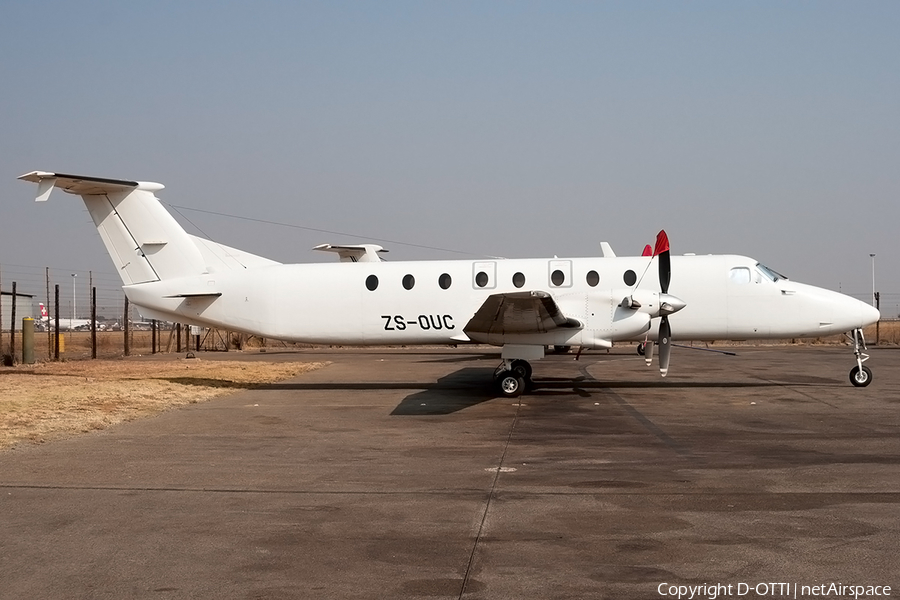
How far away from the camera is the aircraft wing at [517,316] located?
14541 mm

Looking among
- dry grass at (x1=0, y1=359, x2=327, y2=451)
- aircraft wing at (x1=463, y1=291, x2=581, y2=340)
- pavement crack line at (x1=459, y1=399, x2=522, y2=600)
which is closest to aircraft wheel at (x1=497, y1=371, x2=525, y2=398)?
aircraft wing at (x1=463, y1=291, x2=581, y2=340)

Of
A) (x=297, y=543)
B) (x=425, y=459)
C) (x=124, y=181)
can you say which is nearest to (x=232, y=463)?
(x=425, y=459)

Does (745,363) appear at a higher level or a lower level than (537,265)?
lower

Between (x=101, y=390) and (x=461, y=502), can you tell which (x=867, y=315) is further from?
(x=101, y=390)

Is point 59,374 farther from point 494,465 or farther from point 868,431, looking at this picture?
point 868,431

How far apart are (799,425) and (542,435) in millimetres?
4124

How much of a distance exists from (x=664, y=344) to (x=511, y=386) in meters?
3.32

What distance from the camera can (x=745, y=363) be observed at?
1008 inches

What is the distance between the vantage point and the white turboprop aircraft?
1655 cm

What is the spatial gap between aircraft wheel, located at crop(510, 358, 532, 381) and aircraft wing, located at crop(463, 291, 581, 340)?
930 millimetres

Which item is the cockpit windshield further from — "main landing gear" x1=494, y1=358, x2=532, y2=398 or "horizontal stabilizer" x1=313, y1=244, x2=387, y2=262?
"horizontal stabilizer" x1=313, y1=244, x2=387, y2=262

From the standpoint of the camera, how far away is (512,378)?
1681cm
